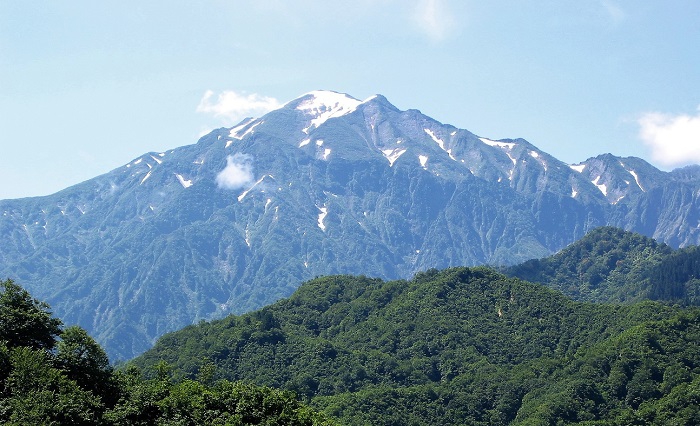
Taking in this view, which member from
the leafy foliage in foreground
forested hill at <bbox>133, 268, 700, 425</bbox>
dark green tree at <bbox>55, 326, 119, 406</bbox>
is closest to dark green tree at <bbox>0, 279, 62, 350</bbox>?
the leafy foliage in foreground

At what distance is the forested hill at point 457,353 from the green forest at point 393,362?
28cm

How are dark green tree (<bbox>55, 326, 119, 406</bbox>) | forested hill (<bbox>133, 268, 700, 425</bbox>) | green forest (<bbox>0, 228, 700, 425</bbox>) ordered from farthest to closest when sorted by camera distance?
forested hill (<bbox>133, 268, 700, 425</bbox>), green forest (<bbox>0, 228, 700, 425</bbox>), dark green tree (<bbox>55, 326, 119, 406</bbox>)

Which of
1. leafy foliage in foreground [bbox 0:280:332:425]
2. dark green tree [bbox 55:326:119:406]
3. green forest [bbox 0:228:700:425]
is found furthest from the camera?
green forest [bbox 0:228:700:425]

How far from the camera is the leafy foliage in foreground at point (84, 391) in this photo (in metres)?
51.1

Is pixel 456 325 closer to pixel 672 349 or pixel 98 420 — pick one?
pixel 672 349

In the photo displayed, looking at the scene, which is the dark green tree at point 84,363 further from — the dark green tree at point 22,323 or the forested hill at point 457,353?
the forested hill at point 457,353

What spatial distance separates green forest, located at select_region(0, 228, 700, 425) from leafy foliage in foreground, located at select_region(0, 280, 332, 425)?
129 mm

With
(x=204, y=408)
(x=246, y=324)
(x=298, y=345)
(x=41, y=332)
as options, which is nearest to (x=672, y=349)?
(x=298, y=345)

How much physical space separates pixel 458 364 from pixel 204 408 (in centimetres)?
8758

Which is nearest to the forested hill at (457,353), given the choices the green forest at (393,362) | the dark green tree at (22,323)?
the green forest at (393,362)

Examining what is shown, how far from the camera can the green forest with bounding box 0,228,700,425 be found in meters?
58.7

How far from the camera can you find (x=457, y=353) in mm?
145000

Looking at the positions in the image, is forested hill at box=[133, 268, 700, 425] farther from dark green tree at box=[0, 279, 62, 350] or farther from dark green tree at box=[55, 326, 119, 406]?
dark green tree at box=[55, 326, 119, 406]

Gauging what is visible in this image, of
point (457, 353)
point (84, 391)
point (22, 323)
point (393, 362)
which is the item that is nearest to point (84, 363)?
point (84, 391)
